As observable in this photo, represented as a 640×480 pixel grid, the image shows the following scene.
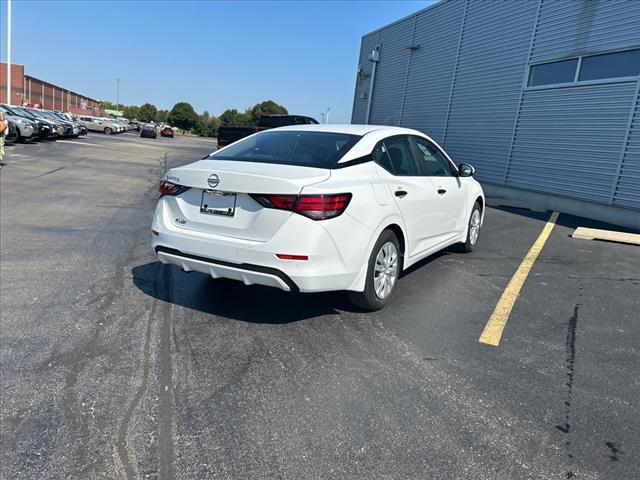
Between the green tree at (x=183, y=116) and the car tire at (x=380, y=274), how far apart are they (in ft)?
393

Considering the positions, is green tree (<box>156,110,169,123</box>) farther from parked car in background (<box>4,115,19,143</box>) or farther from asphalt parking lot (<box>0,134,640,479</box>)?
asphalt parking lot (<box>0,134,640,479</box>)

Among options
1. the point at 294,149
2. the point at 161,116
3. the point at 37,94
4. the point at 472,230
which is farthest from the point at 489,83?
the point at 161,116

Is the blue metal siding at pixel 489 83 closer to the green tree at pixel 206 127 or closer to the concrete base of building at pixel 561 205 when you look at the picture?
the concrete base of building at pixel 561 205

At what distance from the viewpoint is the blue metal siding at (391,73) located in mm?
19359

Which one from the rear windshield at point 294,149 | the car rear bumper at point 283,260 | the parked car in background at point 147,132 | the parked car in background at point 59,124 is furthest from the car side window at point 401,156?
the parked car in background at point 147,132

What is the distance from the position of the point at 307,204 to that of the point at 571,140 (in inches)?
405

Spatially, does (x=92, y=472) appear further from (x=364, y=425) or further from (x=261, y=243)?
(x=261, y=243)

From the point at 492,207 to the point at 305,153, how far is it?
28.1 feet

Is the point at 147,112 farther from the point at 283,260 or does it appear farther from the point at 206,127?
the point at 283,260

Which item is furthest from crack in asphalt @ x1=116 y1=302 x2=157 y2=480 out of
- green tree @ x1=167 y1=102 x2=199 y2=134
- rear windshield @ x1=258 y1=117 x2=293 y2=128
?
green tree @ x1=167 y1=102 x2=199 y2=134

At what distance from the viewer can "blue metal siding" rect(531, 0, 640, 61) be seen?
10398mm

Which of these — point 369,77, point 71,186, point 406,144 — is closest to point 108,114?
point 369,77

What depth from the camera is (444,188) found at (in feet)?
17.9

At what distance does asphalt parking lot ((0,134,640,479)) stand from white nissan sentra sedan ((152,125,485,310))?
51 cm
